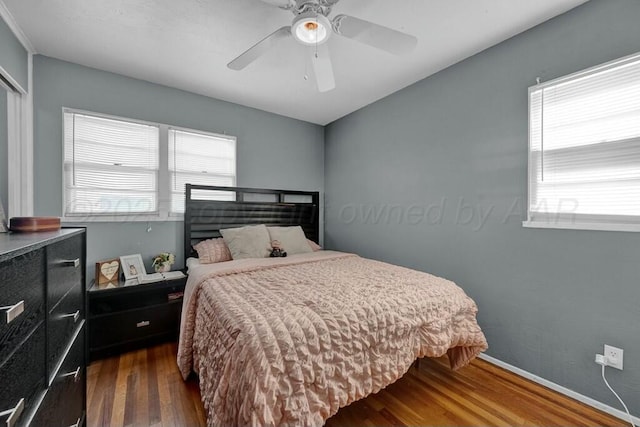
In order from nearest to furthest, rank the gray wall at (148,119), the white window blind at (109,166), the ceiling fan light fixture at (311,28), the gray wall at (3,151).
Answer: the ceiling fan light fixture at (311,28) → the gray wall at (3,151) → the gray wall at (148,119) → the white window blind at (109,166)

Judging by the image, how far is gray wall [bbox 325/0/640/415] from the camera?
1.64m

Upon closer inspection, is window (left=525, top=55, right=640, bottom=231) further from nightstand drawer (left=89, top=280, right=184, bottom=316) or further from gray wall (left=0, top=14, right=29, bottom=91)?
gray wall (left=0, top=14, right=29, bottom=91)

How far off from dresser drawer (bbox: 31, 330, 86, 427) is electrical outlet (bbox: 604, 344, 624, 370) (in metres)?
2.76

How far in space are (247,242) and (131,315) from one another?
1.17 m

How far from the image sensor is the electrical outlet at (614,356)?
1604mm

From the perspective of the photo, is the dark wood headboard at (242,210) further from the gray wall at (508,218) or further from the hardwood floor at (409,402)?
the hardwood floor at (409,402)

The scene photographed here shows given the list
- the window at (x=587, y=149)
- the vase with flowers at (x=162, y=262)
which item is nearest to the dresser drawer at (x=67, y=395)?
the vase with flowers at (x=162, y=262)

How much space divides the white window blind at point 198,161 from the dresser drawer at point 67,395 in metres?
1.78

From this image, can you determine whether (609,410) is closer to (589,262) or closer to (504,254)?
(589,262)

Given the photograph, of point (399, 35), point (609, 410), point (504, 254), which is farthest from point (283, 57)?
point (609, 410)

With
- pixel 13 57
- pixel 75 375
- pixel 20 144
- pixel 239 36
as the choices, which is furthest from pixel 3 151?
pixel 239 36

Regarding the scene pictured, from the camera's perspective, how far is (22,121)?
7.05 feet

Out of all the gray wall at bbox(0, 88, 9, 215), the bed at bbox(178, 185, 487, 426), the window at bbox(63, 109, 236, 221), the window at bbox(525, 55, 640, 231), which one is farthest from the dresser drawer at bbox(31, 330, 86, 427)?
the window at bbox(525, 55, 640, 231)

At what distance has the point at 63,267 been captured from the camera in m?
1.13
